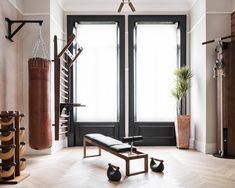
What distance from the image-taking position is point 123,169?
3.82m

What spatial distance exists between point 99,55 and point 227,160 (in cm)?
340

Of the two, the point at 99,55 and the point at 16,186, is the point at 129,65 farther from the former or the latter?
the point at 16,186

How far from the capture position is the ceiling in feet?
19.2

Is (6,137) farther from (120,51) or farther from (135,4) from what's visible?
(135,4)

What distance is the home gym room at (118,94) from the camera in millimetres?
3545

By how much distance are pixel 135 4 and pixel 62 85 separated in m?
2.45

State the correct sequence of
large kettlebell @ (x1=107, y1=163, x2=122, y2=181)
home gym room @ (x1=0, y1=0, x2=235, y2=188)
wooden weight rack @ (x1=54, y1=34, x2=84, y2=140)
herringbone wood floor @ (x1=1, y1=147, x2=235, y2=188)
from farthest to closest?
1. wooden weight rack @ (x1=54, y1=34, x2=84, y2=140)
2. home gym room @ (x1=0, y1=0, x2=235, y2=188)
3. large kettlebell @ (x1=107, y1=163, x2=122, y2=181)
4. herringbone wood floor @ (x1=1, y1=147, x2=235, y2=188)

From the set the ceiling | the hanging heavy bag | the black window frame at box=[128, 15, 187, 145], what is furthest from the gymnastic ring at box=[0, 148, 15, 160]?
the ceiling

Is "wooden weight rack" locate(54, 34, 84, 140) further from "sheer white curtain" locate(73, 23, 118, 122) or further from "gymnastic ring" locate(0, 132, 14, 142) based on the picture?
"gymnastic ring" locate(0, 132, 14, 142)

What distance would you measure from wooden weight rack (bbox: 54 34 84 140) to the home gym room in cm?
2

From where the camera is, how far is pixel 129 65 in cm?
597

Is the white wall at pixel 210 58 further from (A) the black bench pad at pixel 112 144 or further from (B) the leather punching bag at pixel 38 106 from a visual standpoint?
(B) the leather punching bag at pixel 38 106

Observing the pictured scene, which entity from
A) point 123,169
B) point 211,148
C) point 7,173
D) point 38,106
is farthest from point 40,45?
point 211,148

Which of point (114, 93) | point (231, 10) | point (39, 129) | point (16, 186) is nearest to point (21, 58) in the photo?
point (39, 129)
